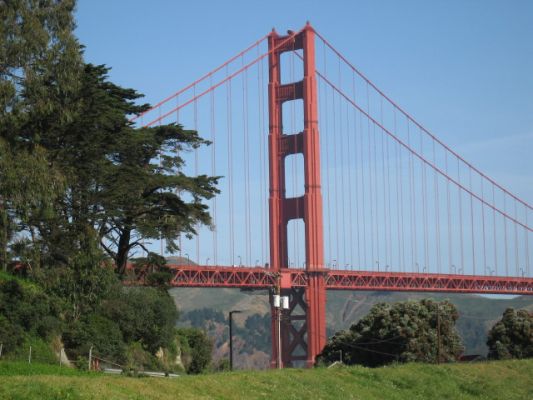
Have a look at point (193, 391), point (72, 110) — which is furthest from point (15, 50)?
point (193, 391)

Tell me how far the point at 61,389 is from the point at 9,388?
116 centimetres

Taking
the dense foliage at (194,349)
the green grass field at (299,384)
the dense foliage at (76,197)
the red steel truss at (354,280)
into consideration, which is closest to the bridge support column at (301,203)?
the red steel truss at (354,280)

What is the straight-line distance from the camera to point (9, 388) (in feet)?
80.4

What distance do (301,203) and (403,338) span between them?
105 feet

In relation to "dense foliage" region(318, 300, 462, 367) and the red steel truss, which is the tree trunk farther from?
the red steel truss

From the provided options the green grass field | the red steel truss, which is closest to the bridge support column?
the red steel truss

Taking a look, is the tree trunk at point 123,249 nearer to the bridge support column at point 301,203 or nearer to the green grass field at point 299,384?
the green grass field at point 299,384

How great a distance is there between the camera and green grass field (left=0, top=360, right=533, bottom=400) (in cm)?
2533

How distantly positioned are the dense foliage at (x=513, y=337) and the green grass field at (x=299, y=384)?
28.7 meters

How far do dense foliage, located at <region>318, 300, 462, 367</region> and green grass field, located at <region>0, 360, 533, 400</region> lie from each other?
25995 millimetres

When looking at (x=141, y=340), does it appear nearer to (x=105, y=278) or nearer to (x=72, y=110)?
(x=105, y=278)

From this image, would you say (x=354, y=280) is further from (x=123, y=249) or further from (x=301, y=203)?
(x=123, y=249)

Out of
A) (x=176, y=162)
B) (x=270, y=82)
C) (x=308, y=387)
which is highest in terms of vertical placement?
(x=270, y=82)

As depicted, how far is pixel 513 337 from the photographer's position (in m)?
75.6
